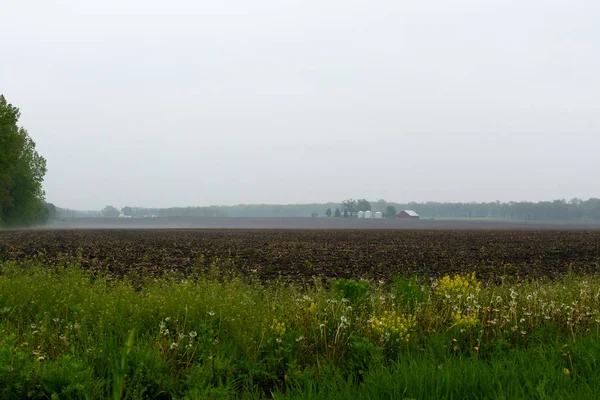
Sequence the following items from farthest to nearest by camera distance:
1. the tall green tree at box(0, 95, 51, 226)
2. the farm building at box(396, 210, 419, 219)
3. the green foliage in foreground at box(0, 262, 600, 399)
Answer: the farm building at box(396, 210, 419, 219), the tall green tree at box(0, 95, 51, 226), the green foliage in foreground at box(0, 262, 600, 399)

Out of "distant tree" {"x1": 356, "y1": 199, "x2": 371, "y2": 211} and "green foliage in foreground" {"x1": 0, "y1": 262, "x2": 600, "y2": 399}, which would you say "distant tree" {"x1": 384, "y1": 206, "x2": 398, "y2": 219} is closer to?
"distant tree" {"x1": 356, "y1": 199, "x2": 371, "y2": 211}

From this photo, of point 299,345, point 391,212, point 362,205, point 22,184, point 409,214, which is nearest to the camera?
point 299,345

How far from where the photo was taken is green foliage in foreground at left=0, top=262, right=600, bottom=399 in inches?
181

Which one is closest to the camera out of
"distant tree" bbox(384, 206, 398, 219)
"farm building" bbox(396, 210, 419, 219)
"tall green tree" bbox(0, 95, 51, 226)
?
"tall green tree" bbox(0, 95, 51, 226)

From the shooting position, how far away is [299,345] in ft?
19.8

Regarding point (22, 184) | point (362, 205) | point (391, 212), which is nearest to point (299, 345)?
point (22, 184)

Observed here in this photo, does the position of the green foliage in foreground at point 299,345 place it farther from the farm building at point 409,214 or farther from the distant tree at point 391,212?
the farm building at point 409,214

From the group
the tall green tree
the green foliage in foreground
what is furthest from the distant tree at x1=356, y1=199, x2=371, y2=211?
the green foliage in foreground

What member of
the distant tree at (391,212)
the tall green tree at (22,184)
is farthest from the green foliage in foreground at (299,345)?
the distant tree at (391,212)

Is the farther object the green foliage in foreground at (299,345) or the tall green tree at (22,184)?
the tall green tree at (22,184)

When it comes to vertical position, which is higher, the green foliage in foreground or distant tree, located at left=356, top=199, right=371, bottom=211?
distant tree, located at left=356, top=199, right=371, bottom=211

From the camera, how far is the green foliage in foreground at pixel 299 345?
4.59 metres

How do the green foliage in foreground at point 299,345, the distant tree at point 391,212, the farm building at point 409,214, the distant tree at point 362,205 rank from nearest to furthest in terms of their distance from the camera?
the green foliage in foreground at point 299,345 < the farm building at point 409,214 < the distant tree at point 391,212 < the distant tree at point 362,205

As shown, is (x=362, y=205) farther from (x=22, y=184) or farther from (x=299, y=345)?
(x=299, y=345)
